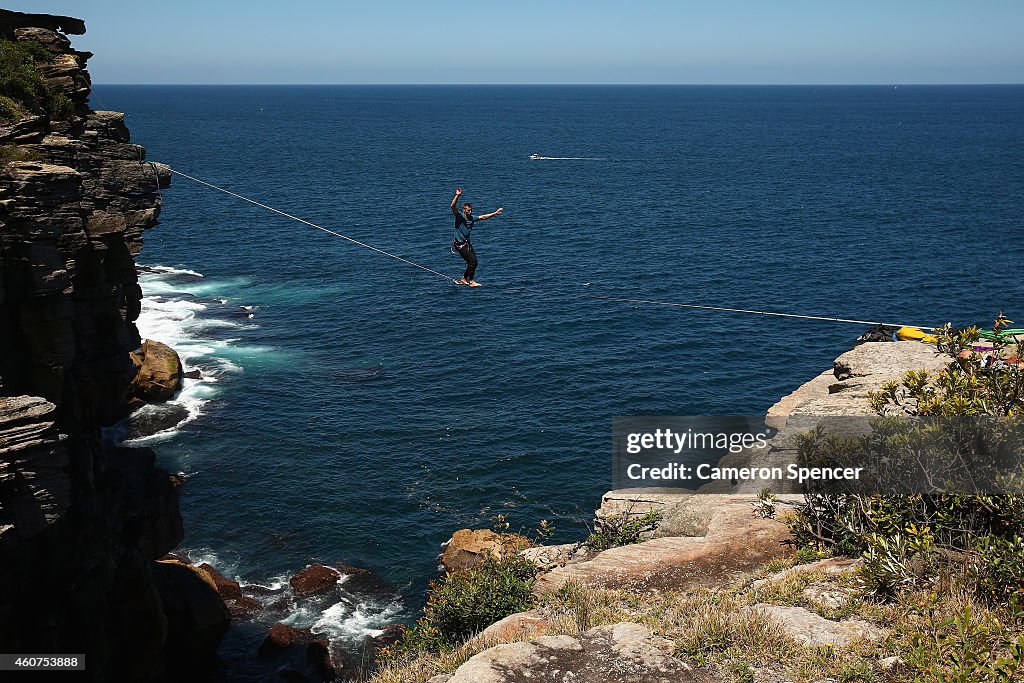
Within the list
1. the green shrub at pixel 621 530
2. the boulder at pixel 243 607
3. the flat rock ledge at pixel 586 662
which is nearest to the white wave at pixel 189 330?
the boulder at pixel 243 607

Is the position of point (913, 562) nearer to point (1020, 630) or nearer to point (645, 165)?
point (1020, 630)

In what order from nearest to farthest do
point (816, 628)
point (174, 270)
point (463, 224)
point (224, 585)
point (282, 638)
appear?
1. point (816, 628)
2. point (463, 224)
3. point (282, 638)
4. point (224, 585)
5. point (174, 270)

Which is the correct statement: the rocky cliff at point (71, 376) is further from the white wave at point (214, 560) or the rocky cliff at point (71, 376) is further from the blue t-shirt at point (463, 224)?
the blue t-shirt at point (463, 224)

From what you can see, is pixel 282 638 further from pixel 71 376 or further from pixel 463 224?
pixel 463 224

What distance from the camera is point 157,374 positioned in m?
50.0

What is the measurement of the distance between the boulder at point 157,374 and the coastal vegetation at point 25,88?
2467 centimetres

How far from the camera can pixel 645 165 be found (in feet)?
455

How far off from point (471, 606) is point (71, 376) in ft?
50.3

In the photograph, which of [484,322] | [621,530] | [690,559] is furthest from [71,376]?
[484,322]

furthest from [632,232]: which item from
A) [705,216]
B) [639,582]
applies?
[639,582]

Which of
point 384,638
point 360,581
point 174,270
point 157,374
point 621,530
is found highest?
point 174,270

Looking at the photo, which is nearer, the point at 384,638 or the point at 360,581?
the point at 384,638

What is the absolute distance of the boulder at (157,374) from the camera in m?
49.3

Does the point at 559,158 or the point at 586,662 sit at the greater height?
the point at 559,158
